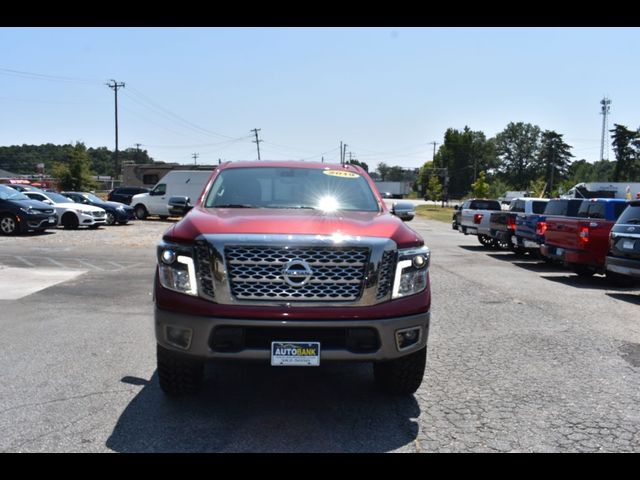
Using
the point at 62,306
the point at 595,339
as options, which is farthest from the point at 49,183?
the point at 595,339

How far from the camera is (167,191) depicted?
1219 inches

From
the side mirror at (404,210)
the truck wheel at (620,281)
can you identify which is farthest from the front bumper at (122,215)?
the side mirror at (404,210)

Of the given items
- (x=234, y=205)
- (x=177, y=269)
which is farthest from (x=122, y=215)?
(x=177, y=269)

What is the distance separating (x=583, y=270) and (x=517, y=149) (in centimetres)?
15179

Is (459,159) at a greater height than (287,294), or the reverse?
(459,159)

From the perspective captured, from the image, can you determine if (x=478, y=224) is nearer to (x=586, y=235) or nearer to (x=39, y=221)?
(x=586, y=235)

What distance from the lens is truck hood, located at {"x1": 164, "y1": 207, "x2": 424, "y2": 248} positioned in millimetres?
4090

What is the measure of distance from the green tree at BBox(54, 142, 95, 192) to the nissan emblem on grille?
54.1 meters

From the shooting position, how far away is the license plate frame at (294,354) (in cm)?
391

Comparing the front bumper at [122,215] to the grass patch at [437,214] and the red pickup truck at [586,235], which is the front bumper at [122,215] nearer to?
the red pickup truck at [586,235]

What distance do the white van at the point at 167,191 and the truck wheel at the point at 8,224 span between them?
11353 millimetres

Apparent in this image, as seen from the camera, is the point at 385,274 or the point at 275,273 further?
the point at 385,274
